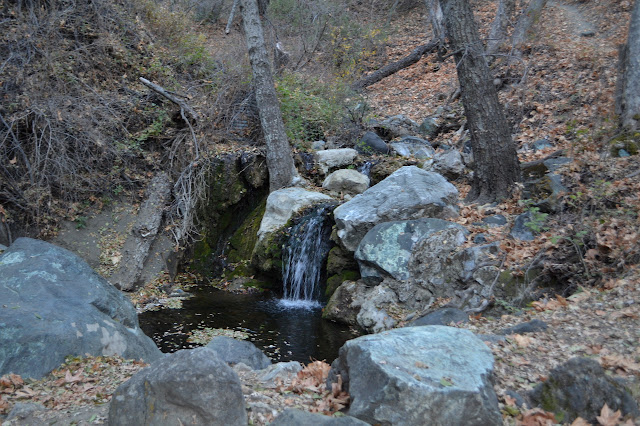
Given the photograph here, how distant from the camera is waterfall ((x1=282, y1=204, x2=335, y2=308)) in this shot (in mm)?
9148

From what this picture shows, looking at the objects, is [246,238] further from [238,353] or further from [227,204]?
[238,353]

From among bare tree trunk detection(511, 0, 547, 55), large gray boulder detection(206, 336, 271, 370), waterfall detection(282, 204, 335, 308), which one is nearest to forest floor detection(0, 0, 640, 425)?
large gray boulder detection(206, 336, 271, 370)

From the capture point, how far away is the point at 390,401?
122 inches

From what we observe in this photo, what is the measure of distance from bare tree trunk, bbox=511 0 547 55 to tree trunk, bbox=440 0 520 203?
677cm

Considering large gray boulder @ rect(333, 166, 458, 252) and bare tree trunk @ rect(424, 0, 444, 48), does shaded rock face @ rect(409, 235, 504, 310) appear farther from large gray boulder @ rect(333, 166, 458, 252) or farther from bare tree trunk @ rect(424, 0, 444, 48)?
bare tree trunk @ rect(424, 0, 444, 48)

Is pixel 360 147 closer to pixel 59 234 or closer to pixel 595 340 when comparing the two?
pixel 59 234

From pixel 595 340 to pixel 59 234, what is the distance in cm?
919

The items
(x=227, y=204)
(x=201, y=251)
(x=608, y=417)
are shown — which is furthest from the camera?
(x=227, y=204)

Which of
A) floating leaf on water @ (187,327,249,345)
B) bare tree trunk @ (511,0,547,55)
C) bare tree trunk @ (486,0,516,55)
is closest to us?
floating leaf on water @ (187,327,249,345)

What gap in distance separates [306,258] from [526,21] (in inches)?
394

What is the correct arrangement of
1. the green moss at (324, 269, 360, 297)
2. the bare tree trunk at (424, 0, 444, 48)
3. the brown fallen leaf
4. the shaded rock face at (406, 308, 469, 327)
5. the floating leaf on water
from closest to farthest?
the brown fallen leaf < the shaded rock face at (406, 308, 469, 327) < the floating leaf on water < the green moss at (324, 269, 360, 297) < the bare tree trunk at (424, 0, 444, 48)

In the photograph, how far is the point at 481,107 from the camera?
798 centimetres

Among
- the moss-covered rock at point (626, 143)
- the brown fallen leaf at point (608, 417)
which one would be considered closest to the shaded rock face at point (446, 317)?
the brown fallen leaf at point (608, 417)

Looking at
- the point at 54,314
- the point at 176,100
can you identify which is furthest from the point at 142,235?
the point at 54,314
